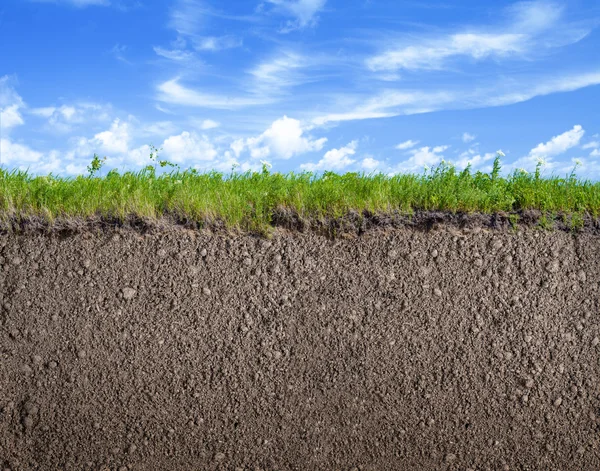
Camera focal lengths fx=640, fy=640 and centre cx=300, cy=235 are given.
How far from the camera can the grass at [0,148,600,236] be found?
4512mm

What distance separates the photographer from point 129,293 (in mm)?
4312

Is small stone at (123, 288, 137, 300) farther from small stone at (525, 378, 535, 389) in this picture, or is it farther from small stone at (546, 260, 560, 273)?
small stone at (546, 260, 560, 273)

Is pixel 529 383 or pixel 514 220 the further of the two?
pixel 514 220

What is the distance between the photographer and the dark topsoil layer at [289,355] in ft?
13.8

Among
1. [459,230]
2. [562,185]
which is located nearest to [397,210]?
[459,230]

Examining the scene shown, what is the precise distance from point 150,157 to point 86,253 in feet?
4.24

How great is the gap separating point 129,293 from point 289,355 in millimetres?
1156

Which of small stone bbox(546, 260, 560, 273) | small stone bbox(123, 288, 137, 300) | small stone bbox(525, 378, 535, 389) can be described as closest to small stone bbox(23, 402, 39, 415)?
small stone bbox(123, 288, 137, 300)

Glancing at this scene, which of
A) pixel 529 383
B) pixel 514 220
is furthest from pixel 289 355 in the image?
pixel 514 220

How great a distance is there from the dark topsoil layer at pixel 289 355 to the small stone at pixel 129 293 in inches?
1.0

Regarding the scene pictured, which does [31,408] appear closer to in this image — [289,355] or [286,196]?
[289,355]

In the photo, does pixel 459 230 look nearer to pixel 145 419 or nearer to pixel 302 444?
pixel 302 444

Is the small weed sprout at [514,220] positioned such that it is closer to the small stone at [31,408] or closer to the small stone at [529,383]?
the small stone at [529,383]

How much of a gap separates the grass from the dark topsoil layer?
0.18 meters
